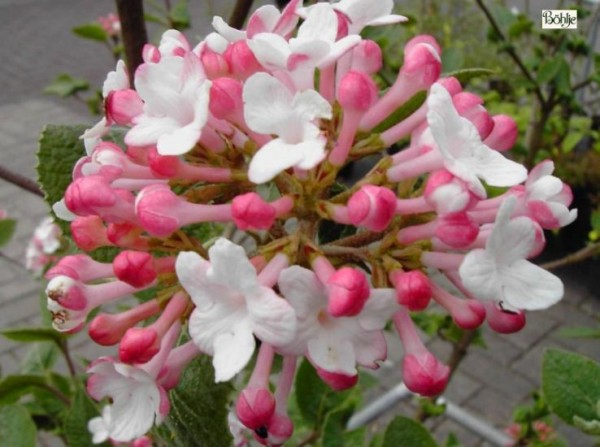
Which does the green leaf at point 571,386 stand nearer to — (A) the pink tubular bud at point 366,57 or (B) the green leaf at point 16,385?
(A) the pink tubular bud at point 366,57

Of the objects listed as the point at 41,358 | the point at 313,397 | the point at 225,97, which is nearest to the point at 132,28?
the point at 225,97

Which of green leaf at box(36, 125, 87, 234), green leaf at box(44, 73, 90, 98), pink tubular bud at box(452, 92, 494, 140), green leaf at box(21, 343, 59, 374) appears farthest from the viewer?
green leaf at box(44, 73, 90, 98)

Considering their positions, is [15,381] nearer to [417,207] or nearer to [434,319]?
[417,207]

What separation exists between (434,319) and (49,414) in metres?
0.78

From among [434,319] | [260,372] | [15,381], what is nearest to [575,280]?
[434,319]

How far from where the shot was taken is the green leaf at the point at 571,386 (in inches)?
32.7

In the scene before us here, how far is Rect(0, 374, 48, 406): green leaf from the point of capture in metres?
1.03

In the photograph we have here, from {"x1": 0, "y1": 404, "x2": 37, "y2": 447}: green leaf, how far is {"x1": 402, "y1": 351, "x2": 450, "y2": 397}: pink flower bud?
1.81ft

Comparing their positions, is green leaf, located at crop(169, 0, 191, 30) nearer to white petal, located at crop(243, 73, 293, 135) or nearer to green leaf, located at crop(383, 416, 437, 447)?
green leaf, located at crop(383, 416, 437, 447)

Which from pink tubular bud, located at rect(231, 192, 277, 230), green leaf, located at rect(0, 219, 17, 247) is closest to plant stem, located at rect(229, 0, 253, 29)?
pink tubular bud, located at rect(231, 192, 277, 230)

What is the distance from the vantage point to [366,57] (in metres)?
0.67

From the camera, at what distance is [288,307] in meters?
0.51

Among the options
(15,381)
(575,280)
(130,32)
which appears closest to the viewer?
(130,32)

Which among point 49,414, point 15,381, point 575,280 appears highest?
point 15,381
